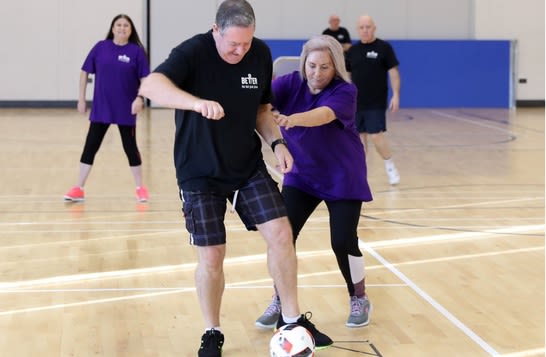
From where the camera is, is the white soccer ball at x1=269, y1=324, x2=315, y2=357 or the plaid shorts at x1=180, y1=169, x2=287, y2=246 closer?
the white soccer ball at x1=269, y1=324, x2=315, y2=357

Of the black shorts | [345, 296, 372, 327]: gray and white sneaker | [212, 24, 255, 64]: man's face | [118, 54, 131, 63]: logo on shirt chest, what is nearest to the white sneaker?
the black shorts

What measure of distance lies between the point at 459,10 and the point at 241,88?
20.9 metres

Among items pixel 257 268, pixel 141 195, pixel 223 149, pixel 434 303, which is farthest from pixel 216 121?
pixel 141 195

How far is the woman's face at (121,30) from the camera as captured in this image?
9.91m

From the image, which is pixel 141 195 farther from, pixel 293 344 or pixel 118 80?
pixel 293 344

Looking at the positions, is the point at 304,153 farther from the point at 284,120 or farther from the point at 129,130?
the point at 129,130

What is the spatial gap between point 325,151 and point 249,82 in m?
0.90

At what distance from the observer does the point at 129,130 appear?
10.1 meters

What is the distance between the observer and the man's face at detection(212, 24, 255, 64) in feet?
15.1

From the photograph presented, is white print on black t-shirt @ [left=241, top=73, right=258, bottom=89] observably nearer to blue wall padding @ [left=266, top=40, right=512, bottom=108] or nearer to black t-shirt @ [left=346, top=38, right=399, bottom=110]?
black t-shirt @ [left=346, top=38, right=399, bottom=110]

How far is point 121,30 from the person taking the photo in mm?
9945

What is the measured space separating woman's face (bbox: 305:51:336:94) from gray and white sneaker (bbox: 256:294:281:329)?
1249 millimetres

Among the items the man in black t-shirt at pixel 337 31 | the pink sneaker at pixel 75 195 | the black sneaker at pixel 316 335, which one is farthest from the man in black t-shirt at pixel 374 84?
the man in black t-shirt at pixel 337 31

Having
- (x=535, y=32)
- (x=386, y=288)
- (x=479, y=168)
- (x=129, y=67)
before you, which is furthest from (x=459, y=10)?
(x=386, y=288)
